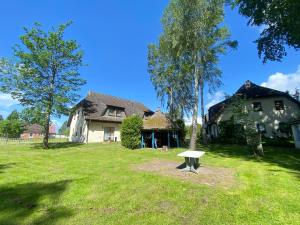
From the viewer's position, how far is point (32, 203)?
19.6 ft

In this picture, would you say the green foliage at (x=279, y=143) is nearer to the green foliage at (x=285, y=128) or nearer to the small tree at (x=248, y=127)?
the green foliage at (x=285, y=128)

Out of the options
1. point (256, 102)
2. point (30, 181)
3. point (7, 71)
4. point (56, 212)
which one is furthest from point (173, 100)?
point (56, 212)

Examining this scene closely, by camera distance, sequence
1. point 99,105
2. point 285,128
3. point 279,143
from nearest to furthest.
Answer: point 279,143, point 285,128, point 99,105

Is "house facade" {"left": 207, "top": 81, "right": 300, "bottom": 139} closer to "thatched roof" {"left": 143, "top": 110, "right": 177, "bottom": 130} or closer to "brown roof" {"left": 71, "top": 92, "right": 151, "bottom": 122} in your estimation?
"thatched roof" {"left": 143, "top": 110, "right": 177, "bottom": 130}

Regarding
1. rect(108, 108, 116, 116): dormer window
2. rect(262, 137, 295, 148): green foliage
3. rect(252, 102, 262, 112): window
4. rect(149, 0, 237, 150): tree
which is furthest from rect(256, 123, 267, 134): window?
rect(108, 108, 116, 116): dormer window

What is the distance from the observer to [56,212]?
5406mm

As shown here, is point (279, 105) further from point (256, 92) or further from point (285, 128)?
point (285, 128)

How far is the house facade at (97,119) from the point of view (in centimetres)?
2667

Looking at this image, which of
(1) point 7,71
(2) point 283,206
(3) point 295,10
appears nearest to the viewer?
(2) point 283,206

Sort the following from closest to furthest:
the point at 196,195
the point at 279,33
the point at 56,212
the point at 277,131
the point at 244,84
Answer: the point at 56,212
the point at 196,195
the point at 279,33
the point at 277,131
the point at 244,84

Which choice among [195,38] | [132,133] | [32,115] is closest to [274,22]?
[195,38]

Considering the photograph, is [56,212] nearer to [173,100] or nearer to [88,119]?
[88,119]

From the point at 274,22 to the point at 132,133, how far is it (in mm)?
17202

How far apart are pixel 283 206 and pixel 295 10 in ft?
46.4
